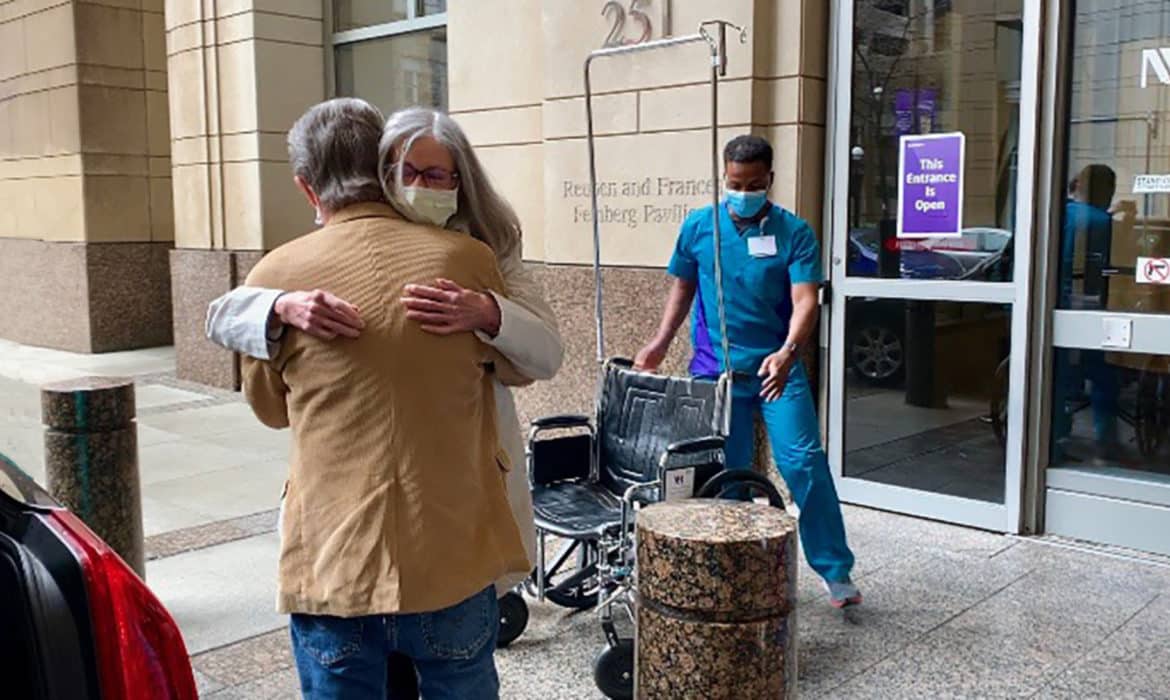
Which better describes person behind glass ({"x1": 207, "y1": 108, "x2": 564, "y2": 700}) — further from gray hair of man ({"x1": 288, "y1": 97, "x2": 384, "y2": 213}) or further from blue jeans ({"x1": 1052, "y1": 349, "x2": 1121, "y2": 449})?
blue jeans ({"x1": 1052, "y1": 349, "x2": 1121, "y2": 449})

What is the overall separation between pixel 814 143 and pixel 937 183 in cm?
69

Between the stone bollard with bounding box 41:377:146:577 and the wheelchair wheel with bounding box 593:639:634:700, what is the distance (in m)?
1.98

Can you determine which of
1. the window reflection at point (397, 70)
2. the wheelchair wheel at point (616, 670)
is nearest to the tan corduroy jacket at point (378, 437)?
the wheelchair wheel at point (616, 670)

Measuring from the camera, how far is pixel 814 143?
19.0 ft

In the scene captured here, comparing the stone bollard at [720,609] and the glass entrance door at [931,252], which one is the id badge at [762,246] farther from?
the stone bollard at [720,609]

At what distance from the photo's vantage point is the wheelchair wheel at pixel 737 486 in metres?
3.70

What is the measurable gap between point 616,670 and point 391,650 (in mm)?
→ 1393

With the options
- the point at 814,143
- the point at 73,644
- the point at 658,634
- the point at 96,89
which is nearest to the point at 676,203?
the point at 814,143

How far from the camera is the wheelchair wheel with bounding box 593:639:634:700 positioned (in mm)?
3482

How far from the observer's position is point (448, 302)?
2146 mm

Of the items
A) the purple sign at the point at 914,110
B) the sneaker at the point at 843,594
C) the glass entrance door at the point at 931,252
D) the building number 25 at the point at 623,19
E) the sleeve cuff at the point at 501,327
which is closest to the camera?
the sleeve cuff at the point at 501,327

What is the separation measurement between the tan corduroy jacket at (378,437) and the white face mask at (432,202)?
0.05 metres

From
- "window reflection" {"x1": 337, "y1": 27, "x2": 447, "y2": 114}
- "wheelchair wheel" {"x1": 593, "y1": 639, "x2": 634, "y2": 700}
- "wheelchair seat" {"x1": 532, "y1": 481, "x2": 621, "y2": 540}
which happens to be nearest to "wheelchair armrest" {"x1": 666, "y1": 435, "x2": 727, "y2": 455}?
"wheelchair seat" {"x1": 532, "y1": 481, "x2": 621, "y2": 540}

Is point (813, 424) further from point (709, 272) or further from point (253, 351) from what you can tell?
point (253, 351)
